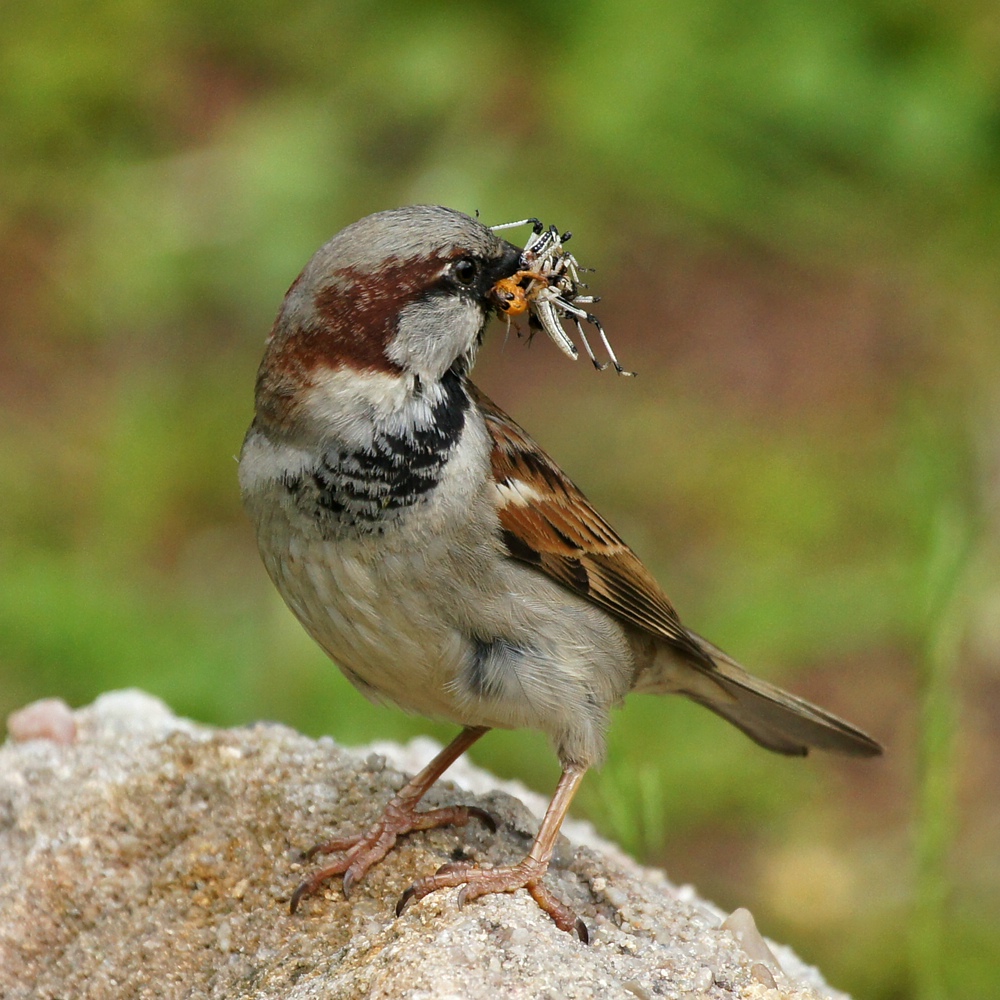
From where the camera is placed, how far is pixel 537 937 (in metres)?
2.58

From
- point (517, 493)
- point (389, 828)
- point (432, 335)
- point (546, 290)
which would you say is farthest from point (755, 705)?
point (432, 335)

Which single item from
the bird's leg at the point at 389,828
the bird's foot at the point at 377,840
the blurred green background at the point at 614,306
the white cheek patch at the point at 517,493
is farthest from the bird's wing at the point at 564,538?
the blurred green background at the point at 614,306

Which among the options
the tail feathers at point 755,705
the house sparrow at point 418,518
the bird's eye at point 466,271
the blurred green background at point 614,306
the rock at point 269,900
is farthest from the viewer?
the blurred green background at point 614,306

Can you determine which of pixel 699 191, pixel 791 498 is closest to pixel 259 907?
pixel 791 498

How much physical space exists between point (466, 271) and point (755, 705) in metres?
1.30

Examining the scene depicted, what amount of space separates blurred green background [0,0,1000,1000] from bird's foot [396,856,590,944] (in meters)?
2.00

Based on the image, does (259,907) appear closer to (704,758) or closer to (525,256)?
(525,256)

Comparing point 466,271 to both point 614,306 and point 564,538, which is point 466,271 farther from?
point 614,306

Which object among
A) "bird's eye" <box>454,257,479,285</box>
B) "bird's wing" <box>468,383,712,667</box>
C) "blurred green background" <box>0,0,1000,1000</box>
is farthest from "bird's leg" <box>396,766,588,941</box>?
"blurred green background" <box>0,0,1000,1000</box>

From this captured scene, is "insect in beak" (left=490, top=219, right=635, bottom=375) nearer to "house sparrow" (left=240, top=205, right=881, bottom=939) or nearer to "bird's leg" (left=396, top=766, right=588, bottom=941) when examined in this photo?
"house sparrow" (left=240, top=205, right=881, bottom=939)

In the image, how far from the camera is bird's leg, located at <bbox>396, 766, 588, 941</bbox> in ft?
9.21

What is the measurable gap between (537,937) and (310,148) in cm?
485

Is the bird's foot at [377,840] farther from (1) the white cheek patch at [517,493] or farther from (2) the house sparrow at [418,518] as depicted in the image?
(1) the white cheek patch at [517,493]

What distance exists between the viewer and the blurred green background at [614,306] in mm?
5230
